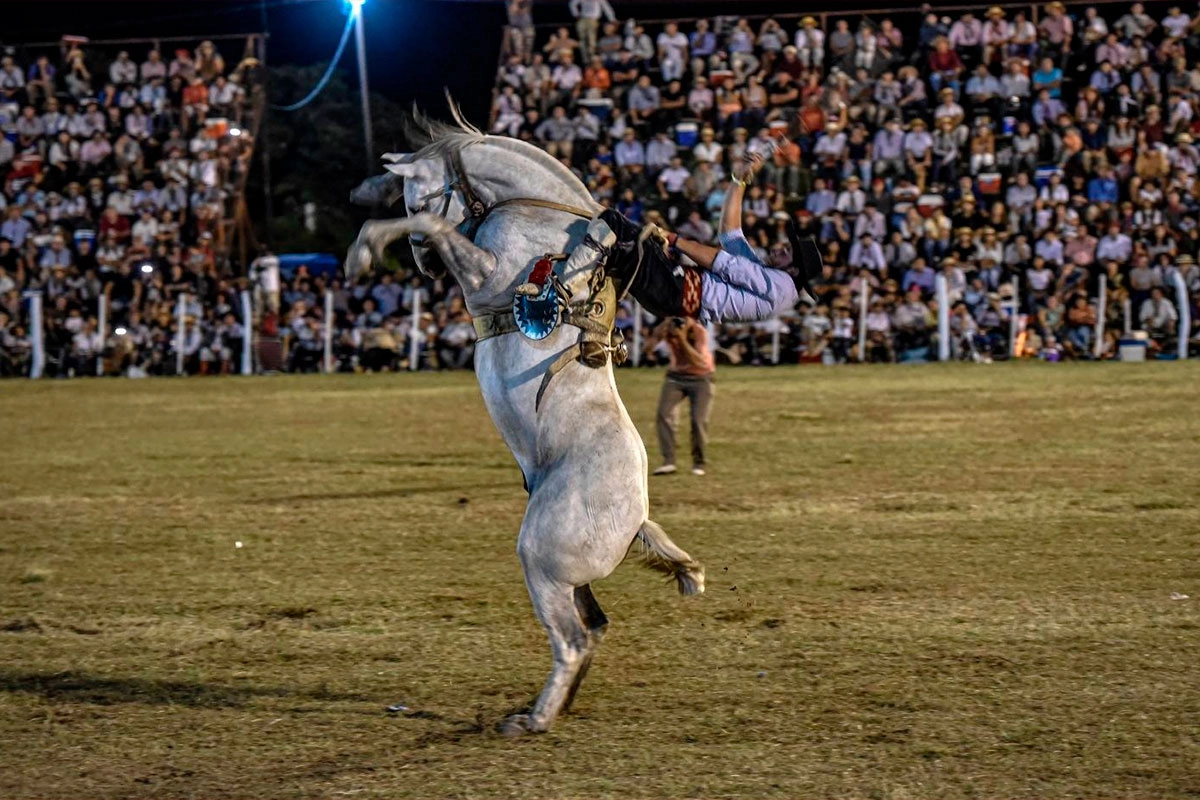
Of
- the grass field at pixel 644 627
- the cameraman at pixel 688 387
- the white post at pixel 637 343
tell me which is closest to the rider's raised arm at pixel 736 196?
the grass field at pixel 644 627

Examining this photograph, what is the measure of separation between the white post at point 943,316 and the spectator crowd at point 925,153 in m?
0.15

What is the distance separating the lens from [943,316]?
80.6 feet

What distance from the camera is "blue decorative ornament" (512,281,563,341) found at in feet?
18.8

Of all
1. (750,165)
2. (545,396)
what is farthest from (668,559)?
(750,165)

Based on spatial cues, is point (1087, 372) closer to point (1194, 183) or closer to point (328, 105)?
point (1194, 183)

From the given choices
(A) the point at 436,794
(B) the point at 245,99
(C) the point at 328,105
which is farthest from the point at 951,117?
(A) the point at 436,794

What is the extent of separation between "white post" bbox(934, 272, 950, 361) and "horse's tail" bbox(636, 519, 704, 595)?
19.1m

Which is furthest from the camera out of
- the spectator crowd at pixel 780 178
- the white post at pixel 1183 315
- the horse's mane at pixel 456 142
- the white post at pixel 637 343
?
the white post at pixel 637 343

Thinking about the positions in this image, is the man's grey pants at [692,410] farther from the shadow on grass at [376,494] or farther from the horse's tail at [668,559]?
the horse's tail at [668,559]

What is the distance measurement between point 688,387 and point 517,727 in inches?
315

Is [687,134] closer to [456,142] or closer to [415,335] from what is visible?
[415,335]

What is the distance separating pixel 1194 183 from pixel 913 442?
1325 centimetres

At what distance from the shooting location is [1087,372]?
21.5m

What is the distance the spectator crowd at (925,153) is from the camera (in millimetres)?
24719
